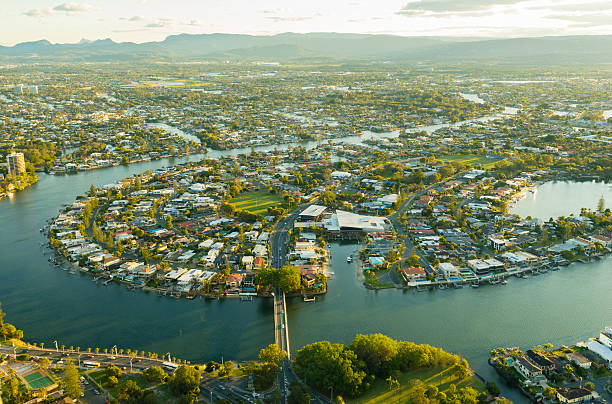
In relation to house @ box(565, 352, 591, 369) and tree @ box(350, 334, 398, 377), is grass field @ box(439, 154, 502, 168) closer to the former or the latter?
house @ box(565, 352, 591, 369)

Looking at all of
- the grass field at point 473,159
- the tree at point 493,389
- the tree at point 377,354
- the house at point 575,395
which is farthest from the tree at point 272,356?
the grass field at point 473,159

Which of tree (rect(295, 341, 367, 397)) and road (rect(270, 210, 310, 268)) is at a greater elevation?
road (rect(270, 210, 310, 268))

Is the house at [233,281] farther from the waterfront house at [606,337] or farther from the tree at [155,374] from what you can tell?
the waterfront house at [606,337]

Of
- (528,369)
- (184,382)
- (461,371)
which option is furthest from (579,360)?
(184,382)

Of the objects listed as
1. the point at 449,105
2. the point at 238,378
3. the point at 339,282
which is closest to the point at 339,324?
the point at 339,282

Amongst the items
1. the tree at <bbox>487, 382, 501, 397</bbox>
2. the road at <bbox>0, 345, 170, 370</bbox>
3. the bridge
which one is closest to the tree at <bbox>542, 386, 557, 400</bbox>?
the tree at <bbox>487, 382, 501, 397</bbox>

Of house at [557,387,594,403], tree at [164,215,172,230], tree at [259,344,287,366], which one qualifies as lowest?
house at [557,387,594,403]

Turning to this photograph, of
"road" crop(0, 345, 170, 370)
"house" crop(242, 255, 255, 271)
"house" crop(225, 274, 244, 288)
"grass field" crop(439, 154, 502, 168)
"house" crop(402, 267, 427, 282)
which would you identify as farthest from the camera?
"grass field" crop(439, 154, 502, 168)

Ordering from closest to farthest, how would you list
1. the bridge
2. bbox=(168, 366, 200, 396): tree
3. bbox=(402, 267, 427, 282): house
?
bbox=(168, 366, 200, 396): tree, the bridge, bbox=(402, 267, 427, 282): house
